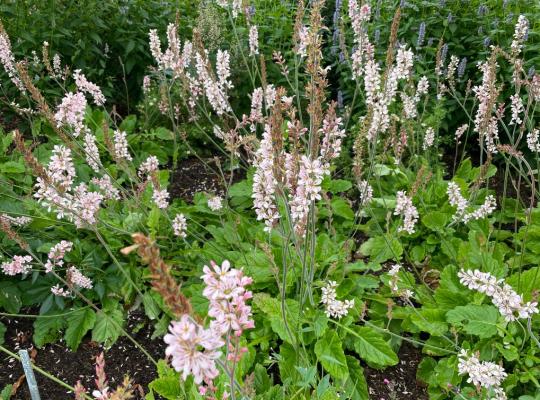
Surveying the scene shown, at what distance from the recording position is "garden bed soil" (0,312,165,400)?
318 cm

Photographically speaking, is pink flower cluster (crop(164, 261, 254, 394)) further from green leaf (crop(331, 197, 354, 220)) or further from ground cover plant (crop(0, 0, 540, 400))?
green leaf (crop(331, 197, 354, 220))

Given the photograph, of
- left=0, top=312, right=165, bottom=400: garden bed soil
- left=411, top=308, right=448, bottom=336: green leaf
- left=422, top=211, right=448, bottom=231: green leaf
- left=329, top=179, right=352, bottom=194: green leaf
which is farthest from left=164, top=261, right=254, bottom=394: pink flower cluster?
left=329, top=179, right=352, bottom=194: green leaf

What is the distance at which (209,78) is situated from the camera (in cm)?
388

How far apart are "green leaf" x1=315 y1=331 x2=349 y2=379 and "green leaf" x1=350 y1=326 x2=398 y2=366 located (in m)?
0.13

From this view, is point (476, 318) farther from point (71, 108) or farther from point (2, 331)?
point (2, 331)

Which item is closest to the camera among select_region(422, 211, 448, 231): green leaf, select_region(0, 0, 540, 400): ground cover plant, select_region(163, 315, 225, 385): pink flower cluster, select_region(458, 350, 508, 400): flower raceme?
select_region(163, 315, 225, 385): pink flower cluster

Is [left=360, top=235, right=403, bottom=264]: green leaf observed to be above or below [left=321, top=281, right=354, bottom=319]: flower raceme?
below

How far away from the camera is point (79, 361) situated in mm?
3318

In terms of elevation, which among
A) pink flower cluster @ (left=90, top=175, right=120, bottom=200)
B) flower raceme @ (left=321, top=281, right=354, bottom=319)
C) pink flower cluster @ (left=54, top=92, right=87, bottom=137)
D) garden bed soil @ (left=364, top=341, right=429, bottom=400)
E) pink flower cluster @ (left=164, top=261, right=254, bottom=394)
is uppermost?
pink flower cluster @ (left=164, top=261, right=254, bottom=394)

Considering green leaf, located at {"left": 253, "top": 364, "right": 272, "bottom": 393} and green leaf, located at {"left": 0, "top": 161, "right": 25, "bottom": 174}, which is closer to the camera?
green leaf, located at {"left": 253, "top": 364, "right": 272, "bottom": 393}

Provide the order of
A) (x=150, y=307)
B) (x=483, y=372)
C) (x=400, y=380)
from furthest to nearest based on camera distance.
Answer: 1. (x=150, y=307)
2. (x=400, y=380)
3. (x=483, y=372)

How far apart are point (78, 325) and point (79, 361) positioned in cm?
22

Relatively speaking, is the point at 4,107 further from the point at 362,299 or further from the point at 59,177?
the point at 362,299

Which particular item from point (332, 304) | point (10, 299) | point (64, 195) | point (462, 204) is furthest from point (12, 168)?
point (462, 204)
